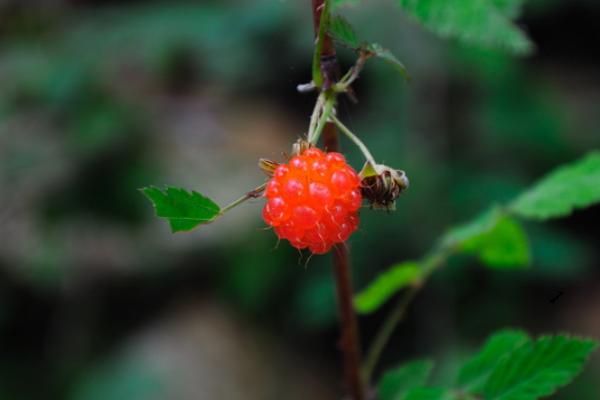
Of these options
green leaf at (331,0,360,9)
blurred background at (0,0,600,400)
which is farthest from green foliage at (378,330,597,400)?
blurred background at (0,0,600,400)

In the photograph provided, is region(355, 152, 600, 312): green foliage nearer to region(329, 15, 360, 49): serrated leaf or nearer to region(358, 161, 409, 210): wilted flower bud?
region(358, 161, 409, 210): wilted flower bud

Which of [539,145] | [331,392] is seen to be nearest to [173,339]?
[331,392]

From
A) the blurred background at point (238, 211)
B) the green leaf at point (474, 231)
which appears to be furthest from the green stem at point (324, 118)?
the blurred background at point (238, 211)

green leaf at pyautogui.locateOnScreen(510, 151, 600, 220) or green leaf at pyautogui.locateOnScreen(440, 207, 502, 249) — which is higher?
green leaf at pyautogui.locateOnScreen(510, 151, 600, 220)

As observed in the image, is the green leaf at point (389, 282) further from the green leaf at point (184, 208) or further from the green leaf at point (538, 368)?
the green leaf at point (184, 208)

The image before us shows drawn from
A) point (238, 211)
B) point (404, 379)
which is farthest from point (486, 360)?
point (238, 211)

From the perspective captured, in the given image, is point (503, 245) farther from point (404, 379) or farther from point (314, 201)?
point (314, 201)
